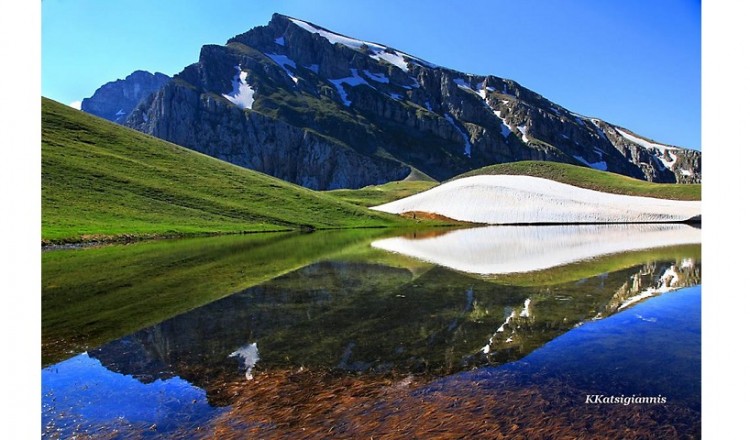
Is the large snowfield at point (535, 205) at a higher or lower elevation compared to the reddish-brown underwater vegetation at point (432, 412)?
higher

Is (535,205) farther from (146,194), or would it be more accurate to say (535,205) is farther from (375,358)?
(375,358)

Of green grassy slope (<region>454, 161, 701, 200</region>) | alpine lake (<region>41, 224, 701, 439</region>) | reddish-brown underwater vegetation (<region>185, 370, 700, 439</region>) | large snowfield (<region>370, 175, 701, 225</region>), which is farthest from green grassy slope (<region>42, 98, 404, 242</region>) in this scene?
green grassy slope (<region>454, 161, 701, 200</region>)

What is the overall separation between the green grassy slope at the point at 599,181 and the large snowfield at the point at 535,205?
449cm

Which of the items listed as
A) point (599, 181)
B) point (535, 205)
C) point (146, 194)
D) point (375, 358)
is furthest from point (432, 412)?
point (599, 181)

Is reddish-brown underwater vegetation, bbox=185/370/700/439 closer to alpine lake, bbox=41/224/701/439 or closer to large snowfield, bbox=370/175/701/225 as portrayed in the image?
alpine lake, bbox=41/224/701/439

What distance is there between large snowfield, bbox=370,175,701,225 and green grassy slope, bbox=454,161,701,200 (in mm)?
4490

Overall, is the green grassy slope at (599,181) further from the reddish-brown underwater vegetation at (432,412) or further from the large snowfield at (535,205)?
the reddish-brown underwater vegetation at (432,412)

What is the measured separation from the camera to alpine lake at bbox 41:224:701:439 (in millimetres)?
7953

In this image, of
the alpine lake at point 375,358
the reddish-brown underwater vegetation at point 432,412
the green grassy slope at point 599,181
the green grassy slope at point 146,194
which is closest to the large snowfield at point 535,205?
the green grassy slope at point 599,181

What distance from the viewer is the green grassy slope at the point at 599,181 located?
112m

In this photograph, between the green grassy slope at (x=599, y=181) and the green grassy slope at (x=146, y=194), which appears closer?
the green grassy slope at (x=146, y=194)

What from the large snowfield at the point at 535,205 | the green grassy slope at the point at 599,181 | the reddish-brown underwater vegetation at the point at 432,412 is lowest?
the reddish-brown underwater vegetation at the point at 432,412

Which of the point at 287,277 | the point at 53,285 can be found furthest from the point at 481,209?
the point at 53,285

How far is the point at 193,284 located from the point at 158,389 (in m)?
14.9
